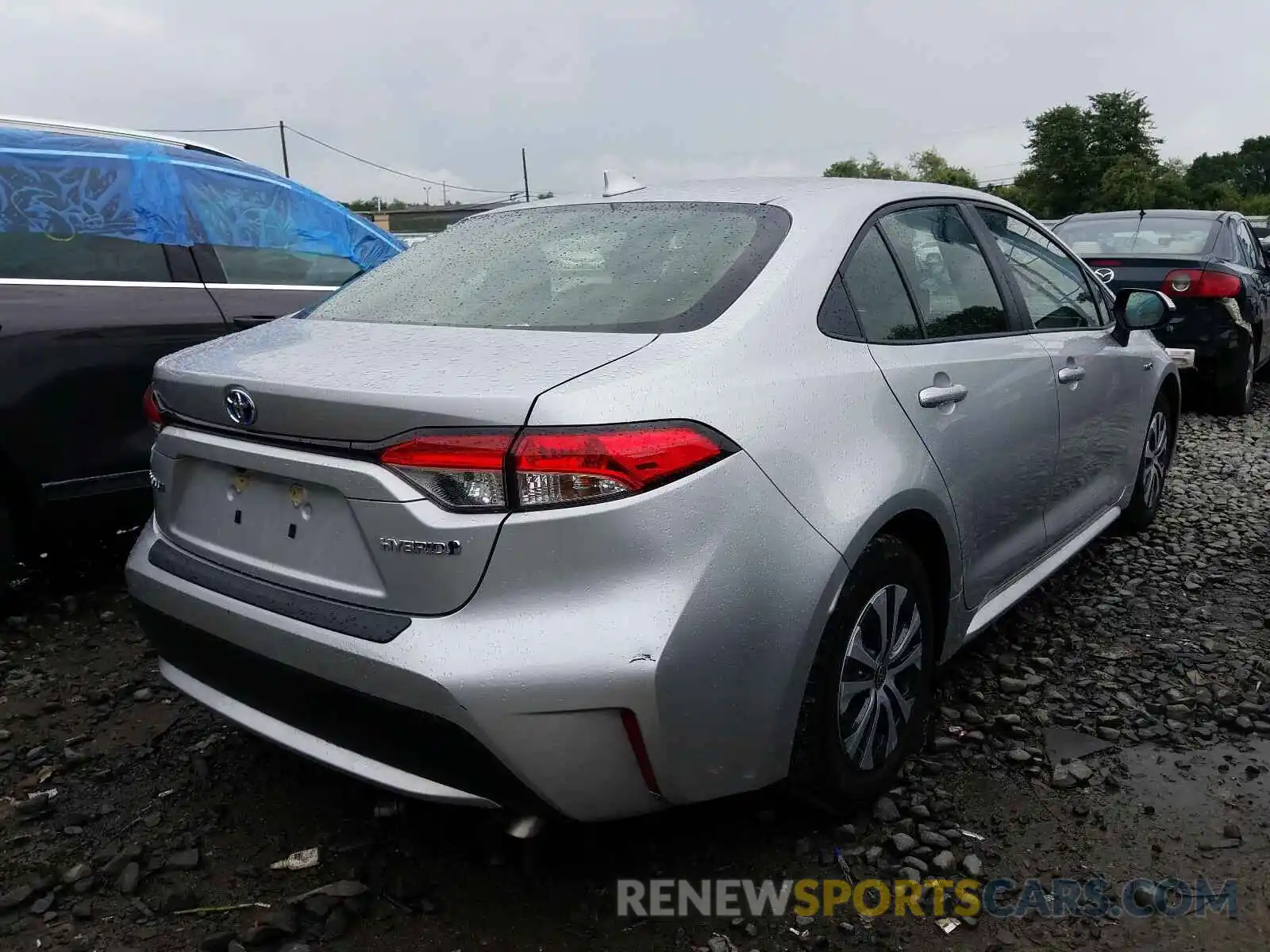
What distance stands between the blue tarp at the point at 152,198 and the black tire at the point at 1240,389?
5.96 metres

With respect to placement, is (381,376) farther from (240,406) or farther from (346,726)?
(346,726)

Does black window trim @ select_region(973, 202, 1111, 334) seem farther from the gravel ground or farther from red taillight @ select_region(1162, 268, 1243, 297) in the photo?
red taillight @ select_region(1162, 268, 1243, 297)

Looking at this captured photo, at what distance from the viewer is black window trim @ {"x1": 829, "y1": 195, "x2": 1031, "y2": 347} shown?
243 cm

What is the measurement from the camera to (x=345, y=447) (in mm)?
1870

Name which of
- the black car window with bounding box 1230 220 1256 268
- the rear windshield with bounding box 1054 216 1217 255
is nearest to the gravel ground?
the rear windshield with bounding box 1054 216 1217 255

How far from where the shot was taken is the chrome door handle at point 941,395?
2.42 metres

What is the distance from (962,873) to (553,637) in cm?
115

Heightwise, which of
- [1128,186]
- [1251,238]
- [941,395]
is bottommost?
[941,395]

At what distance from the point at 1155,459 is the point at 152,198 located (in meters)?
4.27

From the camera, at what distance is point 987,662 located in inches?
132

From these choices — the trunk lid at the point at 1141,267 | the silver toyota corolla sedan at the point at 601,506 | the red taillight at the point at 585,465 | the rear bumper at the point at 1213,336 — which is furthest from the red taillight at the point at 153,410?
the rear bumper at the point at 1213,336

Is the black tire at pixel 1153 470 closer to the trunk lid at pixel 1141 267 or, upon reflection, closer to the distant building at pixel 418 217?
the trunk lid at pixel 1141 267

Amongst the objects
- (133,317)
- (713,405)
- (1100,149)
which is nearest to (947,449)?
(713,405)

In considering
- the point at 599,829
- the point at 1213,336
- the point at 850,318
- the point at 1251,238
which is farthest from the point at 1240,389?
the point at 599,829
